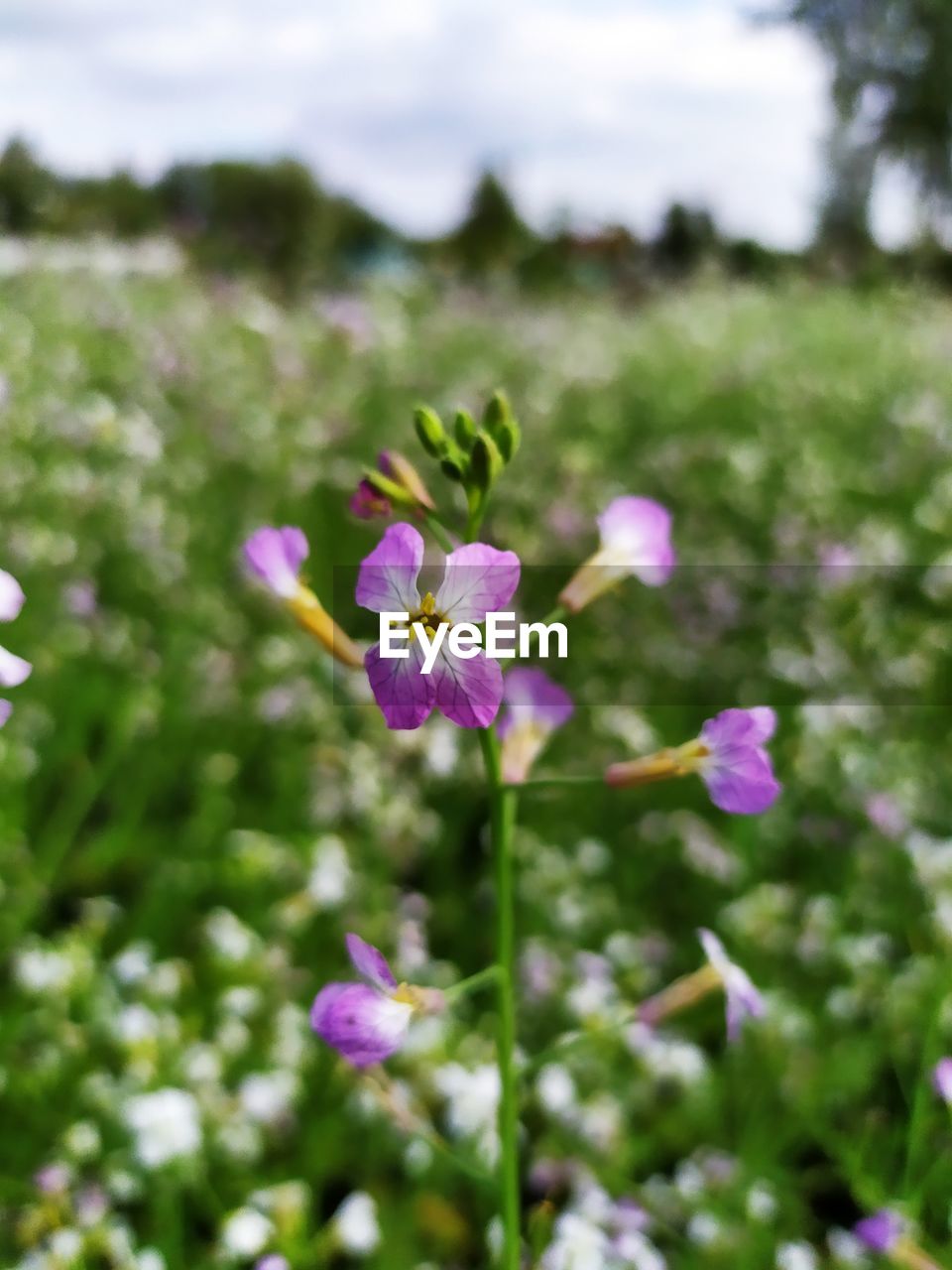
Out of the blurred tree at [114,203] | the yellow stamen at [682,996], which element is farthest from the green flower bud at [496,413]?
the blurred tree at [114,203]

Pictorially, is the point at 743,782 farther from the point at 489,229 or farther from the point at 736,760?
the point at 489,229

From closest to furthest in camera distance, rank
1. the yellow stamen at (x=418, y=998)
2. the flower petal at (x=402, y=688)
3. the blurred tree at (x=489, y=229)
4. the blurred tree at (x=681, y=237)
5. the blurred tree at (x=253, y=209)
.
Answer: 1. the flower petal at (x=402, y=688)
2. the yellow stamen at (x=418, y=998)
3. the blurred tree at (x=253, y=209)
4. the blurred tree at (x=489, y=229)
5. the blurred tree at (x=681, y=237)

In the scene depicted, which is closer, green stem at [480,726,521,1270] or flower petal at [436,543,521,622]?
flower petal at [436,543,521,622]

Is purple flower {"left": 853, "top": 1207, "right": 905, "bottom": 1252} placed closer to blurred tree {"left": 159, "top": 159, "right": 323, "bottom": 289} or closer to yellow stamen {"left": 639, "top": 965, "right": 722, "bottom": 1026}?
yellow stamen {"left": 639, "top": 965, "right": 722, "bottom": 1026}

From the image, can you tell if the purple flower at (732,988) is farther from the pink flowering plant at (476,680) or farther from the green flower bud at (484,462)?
the green flower bud at (484,462)

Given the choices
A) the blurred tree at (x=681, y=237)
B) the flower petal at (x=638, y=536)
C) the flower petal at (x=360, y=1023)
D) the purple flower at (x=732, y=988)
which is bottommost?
the blurred tree at (x=681, y=237)

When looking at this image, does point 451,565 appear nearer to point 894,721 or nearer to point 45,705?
point 45,705

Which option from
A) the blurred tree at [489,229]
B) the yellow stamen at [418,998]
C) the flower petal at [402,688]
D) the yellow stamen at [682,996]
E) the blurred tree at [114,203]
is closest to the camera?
the flower petal at [402,688]

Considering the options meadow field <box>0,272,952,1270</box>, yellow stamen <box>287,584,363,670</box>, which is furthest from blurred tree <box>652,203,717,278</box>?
yellow stamen <box>287,584,363,670</box>
